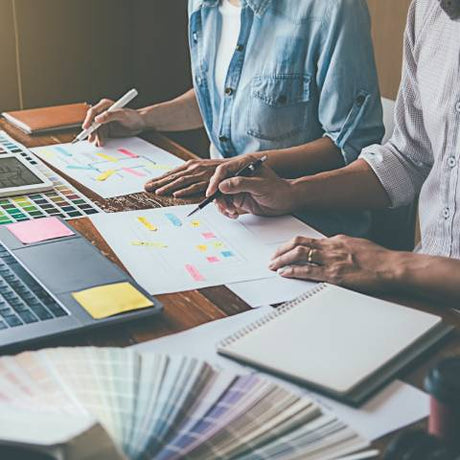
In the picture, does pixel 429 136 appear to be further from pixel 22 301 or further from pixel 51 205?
pixel 22 301

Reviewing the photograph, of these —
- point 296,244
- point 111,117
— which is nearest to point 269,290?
point 296,244

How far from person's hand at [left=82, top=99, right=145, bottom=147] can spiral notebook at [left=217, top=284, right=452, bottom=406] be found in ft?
3.05

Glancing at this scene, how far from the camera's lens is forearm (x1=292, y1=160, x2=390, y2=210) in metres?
1.56

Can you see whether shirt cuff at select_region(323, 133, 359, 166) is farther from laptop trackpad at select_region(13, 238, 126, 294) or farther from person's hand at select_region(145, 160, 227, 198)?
laptop trackpad at select_region(13, 238, 126, 294)

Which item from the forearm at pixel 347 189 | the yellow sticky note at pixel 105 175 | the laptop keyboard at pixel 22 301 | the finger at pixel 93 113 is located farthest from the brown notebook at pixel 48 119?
the laptop keyboard at pixel 22 301

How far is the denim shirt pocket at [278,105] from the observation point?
71.0 inches

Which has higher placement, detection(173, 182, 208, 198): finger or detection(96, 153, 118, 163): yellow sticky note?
detection(173, 182, 208, 198): finger

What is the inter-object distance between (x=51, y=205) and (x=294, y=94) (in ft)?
2.00

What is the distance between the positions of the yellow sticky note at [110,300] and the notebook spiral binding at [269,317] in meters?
0.14

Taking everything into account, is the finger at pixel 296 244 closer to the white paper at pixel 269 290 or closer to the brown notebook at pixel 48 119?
the white paper at pixel 269 290

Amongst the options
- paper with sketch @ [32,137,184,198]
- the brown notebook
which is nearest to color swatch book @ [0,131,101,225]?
paper with sketch @ [32,137,184,198]

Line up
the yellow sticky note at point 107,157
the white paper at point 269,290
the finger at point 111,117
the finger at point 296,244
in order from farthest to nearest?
→ the finger at point 111,117, the yellow sticky note at point 107,157, the finger at point 296,244, the white paper at point 269,290

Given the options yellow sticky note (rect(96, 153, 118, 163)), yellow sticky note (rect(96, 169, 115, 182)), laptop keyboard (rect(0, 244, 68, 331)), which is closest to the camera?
laptop keyboard (rect(0, 244, 68, 331))

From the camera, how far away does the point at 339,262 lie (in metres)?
1.22
